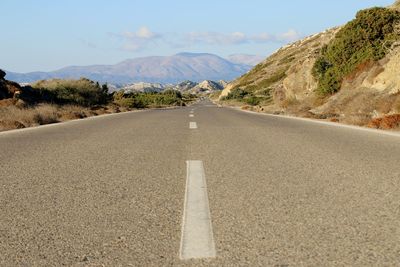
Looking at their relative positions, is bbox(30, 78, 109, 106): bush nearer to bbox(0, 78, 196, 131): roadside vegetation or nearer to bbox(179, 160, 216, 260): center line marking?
bbox(0, 78, 196, 131): roadside vegetation

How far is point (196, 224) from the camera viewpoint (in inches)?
162

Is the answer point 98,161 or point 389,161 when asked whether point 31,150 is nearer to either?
point 98,161

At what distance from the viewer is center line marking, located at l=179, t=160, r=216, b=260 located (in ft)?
11.3

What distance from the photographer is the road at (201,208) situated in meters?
3.42

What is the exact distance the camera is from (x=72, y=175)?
6.52m

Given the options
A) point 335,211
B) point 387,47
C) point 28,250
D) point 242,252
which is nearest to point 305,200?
point 335,211

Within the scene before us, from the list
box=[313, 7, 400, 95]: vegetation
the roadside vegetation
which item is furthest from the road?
box=[313, 7, 400, 95]: vegetation

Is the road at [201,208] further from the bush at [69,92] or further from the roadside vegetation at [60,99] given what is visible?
the bush at [69,92]

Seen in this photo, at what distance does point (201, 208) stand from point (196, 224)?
0.53m

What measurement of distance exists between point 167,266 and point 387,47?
26745mm

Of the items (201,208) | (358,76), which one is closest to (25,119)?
(201,208)

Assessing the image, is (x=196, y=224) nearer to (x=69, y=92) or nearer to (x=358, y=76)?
(x=358, y=76)

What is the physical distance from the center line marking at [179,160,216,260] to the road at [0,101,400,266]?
0.03 feet

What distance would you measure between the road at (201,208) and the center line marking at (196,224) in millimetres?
10
